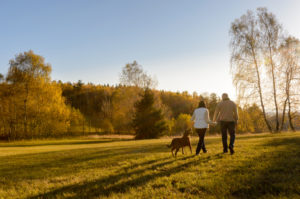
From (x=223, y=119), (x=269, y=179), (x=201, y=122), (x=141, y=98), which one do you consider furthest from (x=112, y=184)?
(x=141, y=98)

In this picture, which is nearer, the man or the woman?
the man

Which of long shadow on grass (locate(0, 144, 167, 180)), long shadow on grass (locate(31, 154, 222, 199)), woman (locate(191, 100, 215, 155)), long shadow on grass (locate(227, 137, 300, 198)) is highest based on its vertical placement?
woman (locate(191, 100, 215, 155))

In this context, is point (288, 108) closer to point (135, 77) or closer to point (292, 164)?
point (292, 164)

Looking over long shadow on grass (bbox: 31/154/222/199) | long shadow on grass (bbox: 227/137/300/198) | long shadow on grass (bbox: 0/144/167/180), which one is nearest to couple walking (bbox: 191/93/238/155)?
long shadow on grass (bbox: 227/137/300/198)

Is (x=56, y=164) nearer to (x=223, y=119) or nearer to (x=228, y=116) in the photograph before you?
(x=223, y=119)

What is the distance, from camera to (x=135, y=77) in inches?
1667

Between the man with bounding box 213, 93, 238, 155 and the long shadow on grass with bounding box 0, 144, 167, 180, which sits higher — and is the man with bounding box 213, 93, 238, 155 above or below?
above

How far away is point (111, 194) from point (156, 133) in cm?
2980

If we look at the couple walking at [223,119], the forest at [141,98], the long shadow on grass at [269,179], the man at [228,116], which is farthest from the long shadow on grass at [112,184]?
the forest at [141,98]

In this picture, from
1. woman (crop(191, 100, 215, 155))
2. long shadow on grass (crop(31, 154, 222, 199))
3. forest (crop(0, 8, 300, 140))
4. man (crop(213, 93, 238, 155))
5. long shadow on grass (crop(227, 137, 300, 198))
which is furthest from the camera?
forest (crop(0, 8, 300, 140))

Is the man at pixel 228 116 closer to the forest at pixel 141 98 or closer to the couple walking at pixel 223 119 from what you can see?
the couple walking at pixel 223 119

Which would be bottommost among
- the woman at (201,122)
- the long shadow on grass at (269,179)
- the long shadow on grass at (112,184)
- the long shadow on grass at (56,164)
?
the long shadow on grass at (56,164)

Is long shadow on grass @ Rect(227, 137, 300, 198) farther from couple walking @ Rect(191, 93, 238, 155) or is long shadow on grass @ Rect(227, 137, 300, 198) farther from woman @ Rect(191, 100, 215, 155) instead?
woman @ Rect(191, 100, 215, 155)

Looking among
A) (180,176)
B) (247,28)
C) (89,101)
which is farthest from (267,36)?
(89,101)
